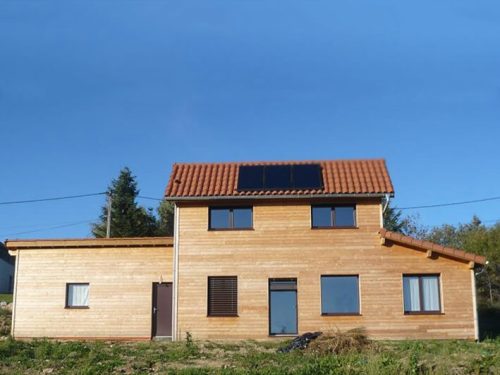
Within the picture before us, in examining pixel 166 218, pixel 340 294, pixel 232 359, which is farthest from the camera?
pixel 166 218

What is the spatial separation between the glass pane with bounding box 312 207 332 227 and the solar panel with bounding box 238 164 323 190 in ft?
2.98

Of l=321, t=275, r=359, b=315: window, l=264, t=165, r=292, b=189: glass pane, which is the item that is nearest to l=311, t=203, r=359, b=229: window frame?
l=264, t=165, r=292, b=189: glass pane

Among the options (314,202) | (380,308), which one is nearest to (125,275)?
(314,202)

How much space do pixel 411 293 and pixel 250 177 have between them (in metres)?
7.09

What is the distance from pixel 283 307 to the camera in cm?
2338

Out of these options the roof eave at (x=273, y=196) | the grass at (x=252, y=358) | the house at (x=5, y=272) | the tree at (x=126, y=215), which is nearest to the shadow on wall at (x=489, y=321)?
the grass at (x=252, y=358)

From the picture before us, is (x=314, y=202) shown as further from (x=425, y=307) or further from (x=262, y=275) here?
(x=425, y=307)

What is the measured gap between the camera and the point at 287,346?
19703mm

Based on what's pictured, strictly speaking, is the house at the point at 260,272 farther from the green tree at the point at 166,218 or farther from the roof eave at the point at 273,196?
the green tree at the point at 166,218

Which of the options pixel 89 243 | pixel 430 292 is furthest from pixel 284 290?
pixel 89 243

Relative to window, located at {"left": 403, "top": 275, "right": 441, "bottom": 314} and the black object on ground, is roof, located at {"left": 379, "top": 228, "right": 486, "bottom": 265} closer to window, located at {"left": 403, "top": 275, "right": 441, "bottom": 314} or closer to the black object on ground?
window, located at {"left": 403, "top": 275, "right": 441, "bottom": 314}

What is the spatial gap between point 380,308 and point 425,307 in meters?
1.58

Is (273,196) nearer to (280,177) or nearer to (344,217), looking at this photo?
(280,177)

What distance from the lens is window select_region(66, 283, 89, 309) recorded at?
960 inches
